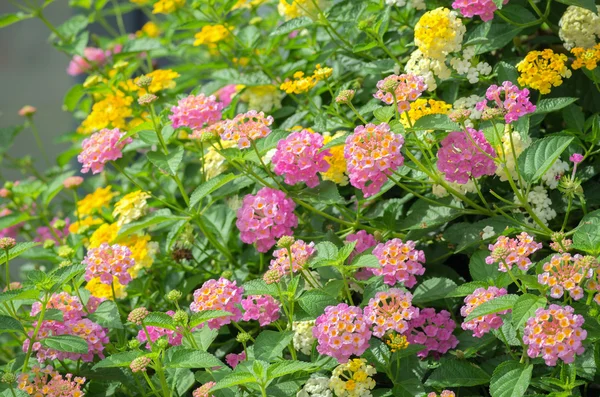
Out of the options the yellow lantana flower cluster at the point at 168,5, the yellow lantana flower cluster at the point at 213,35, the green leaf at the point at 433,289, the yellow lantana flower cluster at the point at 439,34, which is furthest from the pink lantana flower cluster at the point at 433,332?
the yellow lantana flower cluster at the point at 168,5

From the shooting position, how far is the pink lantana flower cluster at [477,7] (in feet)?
5.88

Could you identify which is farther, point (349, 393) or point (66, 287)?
point (66, 287)

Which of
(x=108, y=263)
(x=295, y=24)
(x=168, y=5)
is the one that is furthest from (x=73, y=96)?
(x=108, y=263)

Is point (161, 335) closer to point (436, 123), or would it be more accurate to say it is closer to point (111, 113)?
point (436, 123)

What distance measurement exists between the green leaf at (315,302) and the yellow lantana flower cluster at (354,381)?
110 millimetres

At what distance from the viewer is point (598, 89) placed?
1.80m

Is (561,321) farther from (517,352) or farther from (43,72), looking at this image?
(43,72)

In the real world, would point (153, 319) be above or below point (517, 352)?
above

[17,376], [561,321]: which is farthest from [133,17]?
[561,321]

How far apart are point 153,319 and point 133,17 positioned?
346cm

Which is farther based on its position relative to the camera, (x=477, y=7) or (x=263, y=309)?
(x=477, y=7)

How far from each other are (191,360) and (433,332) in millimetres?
494

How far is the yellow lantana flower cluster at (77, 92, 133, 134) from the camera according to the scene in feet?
7.85

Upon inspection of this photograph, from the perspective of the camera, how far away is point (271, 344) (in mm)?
1553
